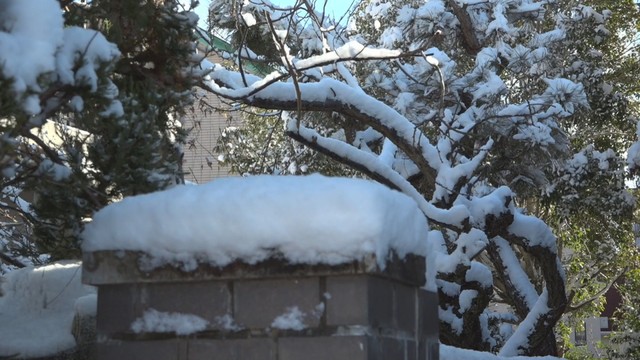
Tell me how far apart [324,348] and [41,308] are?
5.98 feet

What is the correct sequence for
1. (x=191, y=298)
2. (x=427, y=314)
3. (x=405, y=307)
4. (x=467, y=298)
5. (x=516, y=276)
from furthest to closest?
(x=516, y=276) < (x=467, y=298) < (x=427, y=314) < (x=405, y=307) < (x=191, y=298)

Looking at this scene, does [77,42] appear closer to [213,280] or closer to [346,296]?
[213,280]

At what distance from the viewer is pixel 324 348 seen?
3.01 meters

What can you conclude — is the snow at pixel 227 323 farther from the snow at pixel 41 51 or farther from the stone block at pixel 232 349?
the snow at pixel 41 51

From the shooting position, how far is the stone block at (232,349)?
305cm

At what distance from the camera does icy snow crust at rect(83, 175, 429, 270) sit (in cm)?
298

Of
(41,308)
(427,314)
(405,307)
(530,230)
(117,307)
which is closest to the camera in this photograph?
(117,307)

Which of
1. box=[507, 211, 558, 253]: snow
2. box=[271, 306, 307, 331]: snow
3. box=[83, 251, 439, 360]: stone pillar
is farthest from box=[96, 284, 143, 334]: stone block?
box=[507, 211, 558, 253]: snow

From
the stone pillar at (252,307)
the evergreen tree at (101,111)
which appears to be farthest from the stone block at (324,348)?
the evergreen tree at (101,111)

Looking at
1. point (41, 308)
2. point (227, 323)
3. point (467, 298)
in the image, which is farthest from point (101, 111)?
point (467, 298)

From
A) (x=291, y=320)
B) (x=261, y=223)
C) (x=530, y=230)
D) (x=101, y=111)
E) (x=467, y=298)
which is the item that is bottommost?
(x=291, y=320)

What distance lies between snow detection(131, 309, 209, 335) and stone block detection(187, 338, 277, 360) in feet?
0.17

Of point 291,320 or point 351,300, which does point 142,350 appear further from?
point 351,300

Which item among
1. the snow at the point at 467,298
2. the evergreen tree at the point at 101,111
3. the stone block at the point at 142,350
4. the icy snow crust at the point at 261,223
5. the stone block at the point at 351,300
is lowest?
the stone block at the point at 142,350
